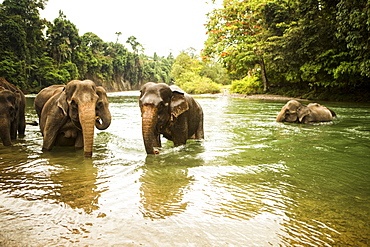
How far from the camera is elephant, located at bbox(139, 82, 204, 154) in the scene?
501 centimetres

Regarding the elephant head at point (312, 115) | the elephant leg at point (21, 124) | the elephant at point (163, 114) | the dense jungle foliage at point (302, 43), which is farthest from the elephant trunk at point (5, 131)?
the dense jungle foliage at point (302, 43)

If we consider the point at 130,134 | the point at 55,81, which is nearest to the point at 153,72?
the point at 55,81

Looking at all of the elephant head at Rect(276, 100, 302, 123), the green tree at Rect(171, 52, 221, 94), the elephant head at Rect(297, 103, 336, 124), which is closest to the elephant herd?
the elephant head at Rect(276, 100, 302, 123)

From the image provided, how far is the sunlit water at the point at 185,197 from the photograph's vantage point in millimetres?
2387

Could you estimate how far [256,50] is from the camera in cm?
2880

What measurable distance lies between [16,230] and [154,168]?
2302mm

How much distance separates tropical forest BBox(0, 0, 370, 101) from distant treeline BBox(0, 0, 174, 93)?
17cm

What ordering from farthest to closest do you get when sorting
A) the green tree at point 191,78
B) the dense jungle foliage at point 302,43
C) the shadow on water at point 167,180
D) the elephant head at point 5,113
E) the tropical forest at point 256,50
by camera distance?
the green tree at point 191,78 < the tropical forest at point 256,50 < the dense jungle foliage at point 302,43 < the elephant head at point 5,113 < the shadow on water at point 167,180

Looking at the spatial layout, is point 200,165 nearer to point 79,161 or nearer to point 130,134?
point 79,161

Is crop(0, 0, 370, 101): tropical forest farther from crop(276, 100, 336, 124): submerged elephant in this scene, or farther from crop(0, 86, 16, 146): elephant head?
crop(0, 86, 16, 146): elephant head

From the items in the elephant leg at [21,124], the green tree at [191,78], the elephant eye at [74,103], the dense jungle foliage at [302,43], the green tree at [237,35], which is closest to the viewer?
the elephant eye at [74,103]

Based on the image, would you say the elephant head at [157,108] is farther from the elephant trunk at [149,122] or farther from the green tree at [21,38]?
the green tree at [21,38]

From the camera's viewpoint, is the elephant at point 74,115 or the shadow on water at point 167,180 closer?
the shadow on water at point 167,180

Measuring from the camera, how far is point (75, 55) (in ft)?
209
